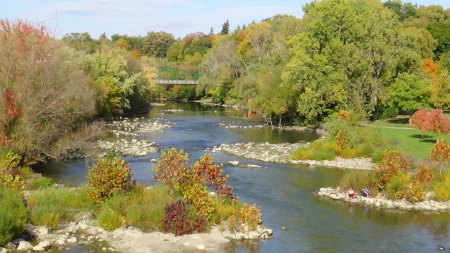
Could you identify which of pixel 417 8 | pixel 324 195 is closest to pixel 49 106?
pixel 324 195

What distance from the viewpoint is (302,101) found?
61.2 m

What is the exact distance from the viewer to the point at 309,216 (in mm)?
27031

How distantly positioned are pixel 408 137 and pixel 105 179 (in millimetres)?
31956

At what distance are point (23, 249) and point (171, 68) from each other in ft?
369

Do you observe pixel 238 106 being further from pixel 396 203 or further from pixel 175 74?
pixel 396 203

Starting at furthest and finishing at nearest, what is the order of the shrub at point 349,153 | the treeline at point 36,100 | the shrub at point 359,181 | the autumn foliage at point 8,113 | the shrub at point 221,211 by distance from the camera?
the shrub at point 349,153
the treeline at point 36,100
the autumn foliage at point 8,113
the shrub at point 359,181
the shrub at point 221,211

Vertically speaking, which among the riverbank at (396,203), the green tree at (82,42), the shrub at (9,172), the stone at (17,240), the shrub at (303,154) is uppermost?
the green tree at (82,42)

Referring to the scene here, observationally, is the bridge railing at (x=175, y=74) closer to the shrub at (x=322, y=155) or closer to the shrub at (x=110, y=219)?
the shrub at (x=322, y=155)

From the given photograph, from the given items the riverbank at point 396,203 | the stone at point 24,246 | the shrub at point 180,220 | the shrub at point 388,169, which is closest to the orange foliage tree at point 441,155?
the shrub at point 388,169

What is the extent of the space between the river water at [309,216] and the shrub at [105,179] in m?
6.51

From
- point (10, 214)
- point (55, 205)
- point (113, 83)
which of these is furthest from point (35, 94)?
point (113, 83)

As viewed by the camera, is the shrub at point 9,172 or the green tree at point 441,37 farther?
the green tree at point 441,37

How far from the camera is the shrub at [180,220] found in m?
23.1

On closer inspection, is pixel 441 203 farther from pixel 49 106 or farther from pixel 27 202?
pixel 49 106
